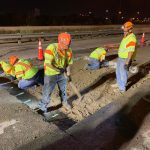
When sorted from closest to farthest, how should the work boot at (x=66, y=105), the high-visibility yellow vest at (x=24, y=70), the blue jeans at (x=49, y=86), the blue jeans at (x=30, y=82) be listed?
the blue jeans at (x=49, y=86) < the work boot at (x=66, y=105) < the high-visibility yellow vest at (x=24, y=70) < the blue jeans at (x=30, y=82)

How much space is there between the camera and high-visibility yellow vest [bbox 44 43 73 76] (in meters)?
4.92

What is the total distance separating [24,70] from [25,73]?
0.11 m

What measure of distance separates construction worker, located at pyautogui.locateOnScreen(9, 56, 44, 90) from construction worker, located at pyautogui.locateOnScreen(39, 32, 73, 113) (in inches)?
49.0

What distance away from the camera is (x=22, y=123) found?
14.3ft

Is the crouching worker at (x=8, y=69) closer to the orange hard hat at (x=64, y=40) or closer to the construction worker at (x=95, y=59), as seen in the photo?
the orange hard hat at (x=64, y=40)

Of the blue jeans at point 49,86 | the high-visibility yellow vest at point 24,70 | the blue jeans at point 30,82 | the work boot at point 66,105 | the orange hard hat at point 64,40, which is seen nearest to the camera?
the orange hard hat at point 64,40

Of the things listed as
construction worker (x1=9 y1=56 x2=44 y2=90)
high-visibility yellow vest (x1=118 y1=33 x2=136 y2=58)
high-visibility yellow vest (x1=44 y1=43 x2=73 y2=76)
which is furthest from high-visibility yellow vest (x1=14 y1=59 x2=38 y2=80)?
high-visibility yellow vest (x1=118 y1=33 x2=136 y2=58)

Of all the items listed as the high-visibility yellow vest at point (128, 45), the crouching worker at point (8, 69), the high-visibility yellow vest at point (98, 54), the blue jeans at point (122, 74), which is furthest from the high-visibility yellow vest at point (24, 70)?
the high-visibility yellow vest at point (98, 54)

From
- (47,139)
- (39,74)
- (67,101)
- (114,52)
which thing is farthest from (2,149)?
(114,52)

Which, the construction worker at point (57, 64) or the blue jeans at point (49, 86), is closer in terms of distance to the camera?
the construction worker at point (57, 64)

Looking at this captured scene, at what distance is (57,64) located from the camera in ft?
17.3

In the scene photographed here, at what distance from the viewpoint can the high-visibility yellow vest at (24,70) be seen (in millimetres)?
6469

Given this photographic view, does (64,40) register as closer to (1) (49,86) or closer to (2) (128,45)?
(1) (49,86)

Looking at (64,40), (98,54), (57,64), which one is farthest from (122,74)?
(98,54)
